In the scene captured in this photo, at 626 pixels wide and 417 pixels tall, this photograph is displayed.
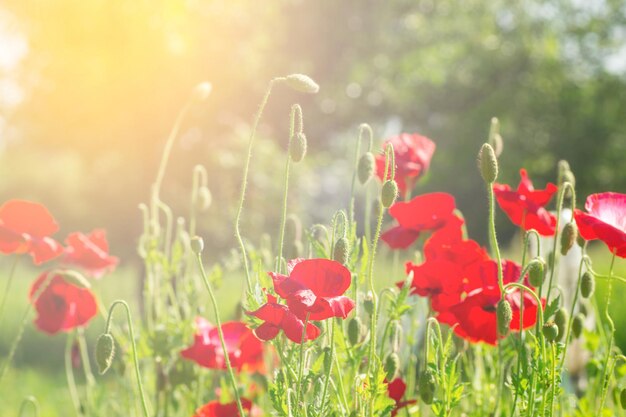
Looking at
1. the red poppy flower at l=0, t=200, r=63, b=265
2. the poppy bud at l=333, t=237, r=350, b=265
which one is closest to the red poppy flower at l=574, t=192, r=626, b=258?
the poppy bud at l=333, t=237, r=350, b=265

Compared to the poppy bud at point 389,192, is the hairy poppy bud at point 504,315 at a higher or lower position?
lower

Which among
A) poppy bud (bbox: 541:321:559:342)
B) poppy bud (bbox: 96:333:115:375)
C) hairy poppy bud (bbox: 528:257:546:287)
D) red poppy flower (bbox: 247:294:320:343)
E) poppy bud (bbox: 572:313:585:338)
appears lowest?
poppy bud (bbox: 96:333:115:375)

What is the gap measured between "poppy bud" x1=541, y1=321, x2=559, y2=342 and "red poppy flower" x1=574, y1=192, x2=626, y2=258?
0.49 feet

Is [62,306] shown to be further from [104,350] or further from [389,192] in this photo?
[389,192]

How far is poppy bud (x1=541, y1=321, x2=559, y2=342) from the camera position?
116 centimetres

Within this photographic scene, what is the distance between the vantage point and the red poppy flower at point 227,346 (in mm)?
1551

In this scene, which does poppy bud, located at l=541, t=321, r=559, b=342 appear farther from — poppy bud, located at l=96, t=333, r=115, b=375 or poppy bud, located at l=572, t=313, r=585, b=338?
poppy bud, located at l=96, t=333, r=115, b=375

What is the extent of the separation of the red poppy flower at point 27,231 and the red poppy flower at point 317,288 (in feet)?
2.79

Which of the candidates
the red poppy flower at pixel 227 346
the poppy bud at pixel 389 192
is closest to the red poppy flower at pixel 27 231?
the red poppy flower at pixel 227 346

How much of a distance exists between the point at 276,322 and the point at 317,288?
0.07 m

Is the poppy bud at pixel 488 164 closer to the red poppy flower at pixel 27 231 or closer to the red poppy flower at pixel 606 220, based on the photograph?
the red poppy flower at pixel 606 220

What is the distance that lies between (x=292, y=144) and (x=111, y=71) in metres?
7.23

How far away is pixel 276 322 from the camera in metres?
1.05

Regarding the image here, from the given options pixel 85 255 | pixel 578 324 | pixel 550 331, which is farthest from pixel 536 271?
pixel 85 255
